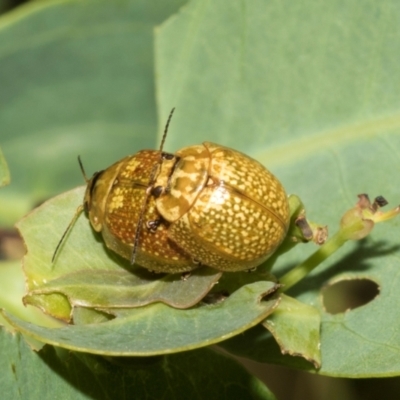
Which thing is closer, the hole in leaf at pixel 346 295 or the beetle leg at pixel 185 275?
the beetle leg at pixel 185 275

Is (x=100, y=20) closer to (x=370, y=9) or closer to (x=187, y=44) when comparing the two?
(x=187, y=44)

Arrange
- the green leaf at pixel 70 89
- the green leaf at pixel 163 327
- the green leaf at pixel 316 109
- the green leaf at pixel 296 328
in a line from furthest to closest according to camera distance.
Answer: the green leaf at pixel 70 89
the green leaf at pixel 316 109
the green leaf at pixel 296 328
the green leaf at pixel 163 327

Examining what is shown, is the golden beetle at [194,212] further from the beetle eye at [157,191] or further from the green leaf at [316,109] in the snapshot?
the green leaf at [316,109]

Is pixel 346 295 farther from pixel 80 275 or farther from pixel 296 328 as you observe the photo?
pixel 80 275

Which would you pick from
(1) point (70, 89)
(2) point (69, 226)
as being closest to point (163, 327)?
(2) point (69, 226)

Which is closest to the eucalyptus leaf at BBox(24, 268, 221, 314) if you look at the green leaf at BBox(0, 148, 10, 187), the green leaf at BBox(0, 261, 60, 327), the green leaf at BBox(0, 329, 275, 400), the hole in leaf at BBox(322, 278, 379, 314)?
the green leaf at BBox(0, 329, 275, 400)

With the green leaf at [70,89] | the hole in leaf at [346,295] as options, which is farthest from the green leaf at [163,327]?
the green leaf at [70,89]

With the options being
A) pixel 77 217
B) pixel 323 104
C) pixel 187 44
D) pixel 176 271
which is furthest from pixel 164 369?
pixel 187 44

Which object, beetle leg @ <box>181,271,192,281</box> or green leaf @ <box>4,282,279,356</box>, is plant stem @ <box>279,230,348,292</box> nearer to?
green leaf @ <box>4,282,279,356</box>
